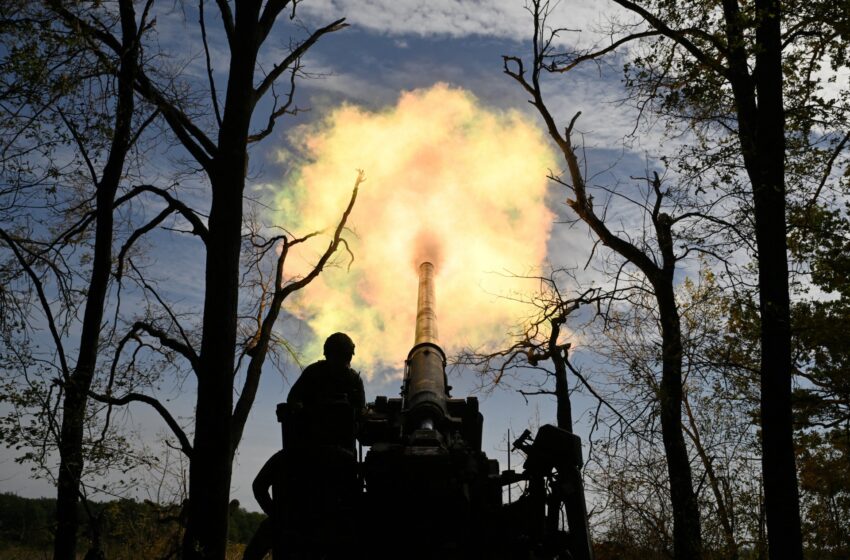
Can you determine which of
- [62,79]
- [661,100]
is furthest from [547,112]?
[62,79]

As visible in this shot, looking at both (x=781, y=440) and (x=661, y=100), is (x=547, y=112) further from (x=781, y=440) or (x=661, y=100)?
(x=781, y=440)

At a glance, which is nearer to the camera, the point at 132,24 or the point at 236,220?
the point at 236,220

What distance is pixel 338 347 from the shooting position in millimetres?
8211

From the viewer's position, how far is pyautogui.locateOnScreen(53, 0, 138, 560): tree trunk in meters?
9.98

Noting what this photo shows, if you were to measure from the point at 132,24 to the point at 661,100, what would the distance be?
9145mm

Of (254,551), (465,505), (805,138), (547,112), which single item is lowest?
(254,551)

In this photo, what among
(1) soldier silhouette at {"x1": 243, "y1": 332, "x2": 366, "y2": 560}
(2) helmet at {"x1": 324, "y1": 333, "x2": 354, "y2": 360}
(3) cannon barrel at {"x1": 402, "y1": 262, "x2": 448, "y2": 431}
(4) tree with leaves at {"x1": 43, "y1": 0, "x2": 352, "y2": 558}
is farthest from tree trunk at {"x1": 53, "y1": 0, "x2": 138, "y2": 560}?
(3) cannon barrel at {"x1": 402, "y1": 262, "x2": 448, "y2": 431}

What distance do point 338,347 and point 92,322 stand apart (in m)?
5.15

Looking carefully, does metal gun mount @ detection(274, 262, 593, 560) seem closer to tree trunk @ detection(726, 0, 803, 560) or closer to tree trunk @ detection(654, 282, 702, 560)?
tree trunk @ detection(726, 0, 803, 560)

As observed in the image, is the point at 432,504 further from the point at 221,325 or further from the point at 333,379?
the point at 221,325

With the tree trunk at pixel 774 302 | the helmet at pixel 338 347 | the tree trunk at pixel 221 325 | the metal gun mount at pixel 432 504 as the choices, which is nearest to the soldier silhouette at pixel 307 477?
the metal gun mount at pixel 432 504

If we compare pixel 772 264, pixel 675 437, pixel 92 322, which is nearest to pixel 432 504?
pixel 772 264

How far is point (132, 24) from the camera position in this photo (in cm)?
1116

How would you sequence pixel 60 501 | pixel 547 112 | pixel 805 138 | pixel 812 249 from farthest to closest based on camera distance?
pixel 547 112 → pixel 812 249 → pixel 805 138 → pixel 60 501
